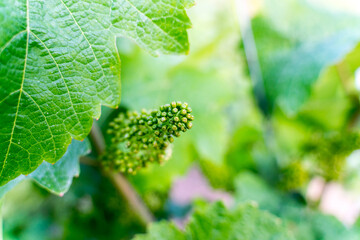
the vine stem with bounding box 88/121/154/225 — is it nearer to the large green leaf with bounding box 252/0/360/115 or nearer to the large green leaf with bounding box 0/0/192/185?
the large green leaf with bounding box 0/0/192/185

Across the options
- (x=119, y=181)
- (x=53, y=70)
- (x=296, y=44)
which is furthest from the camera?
(x=296, y=44)

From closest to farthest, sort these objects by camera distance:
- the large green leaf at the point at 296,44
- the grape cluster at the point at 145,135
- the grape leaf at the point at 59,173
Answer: the grape cluster at the point at 145,135 → the grape leaf at the point at 59,173 → the large green leaf at the point at 296,44

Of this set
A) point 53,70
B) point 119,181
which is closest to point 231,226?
point 119,181

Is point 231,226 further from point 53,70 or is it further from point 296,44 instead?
point 296,44

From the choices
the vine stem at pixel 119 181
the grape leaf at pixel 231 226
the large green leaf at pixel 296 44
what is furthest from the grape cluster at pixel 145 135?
the large green leaf at pixel 296 44

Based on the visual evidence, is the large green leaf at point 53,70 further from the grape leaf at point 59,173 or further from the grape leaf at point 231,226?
the grape leaf at point 231,226

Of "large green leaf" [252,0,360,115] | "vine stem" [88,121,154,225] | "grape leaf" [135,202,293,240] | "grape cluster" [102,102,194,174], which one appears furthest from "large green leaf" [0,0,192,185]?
"large green leaf" [252,0,360,115]

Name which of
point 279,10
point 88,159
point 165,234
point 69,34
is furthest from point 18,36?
point 279,10
